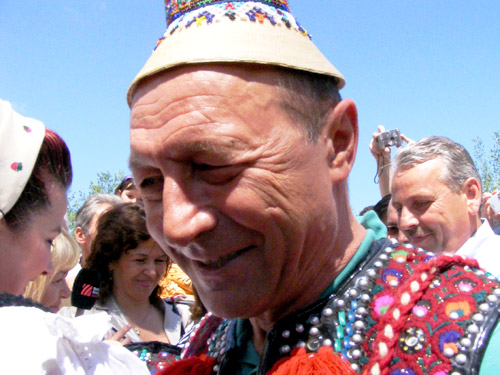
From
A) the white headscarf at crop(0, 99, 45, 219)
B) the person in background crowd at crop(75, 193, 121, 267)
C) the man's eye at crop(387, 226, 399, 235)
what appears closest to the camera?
the white headscarf at crop(0, 99, 45, 219)

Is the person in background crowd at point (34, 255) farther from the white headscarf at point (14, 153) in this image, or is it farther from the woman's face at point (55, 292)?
the woman's face at point (55, 292)

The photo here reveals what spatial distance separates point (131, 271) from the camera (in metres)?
4.08

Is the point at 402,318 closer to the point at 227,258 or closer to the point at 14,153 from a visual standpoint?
the point at 227,258

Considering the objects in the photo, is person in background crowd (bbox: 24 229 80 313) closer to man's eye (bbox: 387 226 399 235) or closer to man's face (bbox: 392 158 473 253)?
man's face (bbox: 392 158 473 253)

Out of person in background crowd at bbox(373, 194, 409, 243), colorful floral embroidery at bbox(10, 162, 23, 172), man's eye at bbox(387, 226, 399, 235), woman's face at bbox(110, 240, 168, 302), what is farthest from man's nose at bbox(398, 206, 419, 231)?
colorful floral embroidery at bbox(10, 162, 23, 172)

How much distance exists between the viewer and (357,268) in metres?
1.42

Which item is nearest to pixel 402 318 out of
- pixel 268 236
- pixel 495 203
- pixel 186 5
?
pixel 268 236

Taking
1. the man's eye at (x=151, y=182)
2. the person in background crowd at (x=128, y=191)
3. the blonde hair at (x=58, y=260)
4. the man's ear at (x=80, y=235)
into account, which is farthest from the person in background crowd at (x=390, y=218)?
the man's ear at (x=80, y=235)

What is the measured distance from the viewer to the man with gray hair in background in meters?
3.57

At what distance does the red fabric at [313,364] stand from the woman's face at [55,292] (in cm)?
268

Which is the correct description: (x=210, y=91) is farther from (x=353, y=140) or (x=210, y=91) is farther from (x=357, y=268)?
(x=357, y=268)

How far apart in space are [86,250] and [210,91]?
4.38m

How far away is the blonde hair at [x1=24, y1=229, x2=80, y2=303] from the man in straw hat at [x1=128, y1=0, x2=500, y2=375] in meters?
2.33

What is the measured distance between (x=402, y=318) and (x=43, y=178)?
1.46 m
